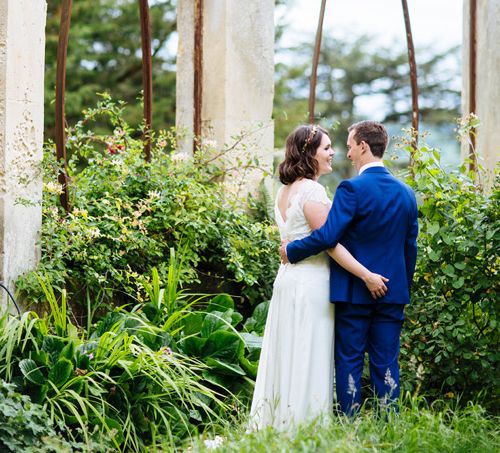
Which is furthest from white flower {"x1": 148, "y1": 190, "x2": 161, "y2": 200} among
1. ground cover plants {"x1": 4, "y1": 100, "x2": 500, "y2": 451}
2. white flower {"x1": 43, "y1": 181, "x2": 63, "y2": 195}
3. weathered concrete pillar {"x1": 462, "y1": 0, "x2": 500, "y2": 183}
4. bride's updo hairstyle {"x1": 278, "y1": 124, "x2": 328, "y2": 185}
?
weathered concrete pillar {"x1": 462, "y1": 0, "x2": 500, "y2": 183}

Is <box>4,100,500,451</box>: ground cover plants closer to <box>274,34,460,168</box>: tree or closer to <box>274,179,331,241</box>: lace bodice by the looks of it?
<box>274,179,331,241</box>: lace bodice

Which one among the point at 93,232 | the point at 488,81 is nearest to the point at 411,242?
the point at 93,232

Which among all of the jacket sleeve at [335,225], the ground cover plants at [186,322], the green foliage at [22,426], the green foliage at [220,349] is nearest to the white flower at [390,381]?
the ground cover plants at [186,322]

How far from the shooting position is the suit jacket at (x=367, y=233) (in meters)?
4.08

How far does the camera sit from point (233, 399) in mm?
4676

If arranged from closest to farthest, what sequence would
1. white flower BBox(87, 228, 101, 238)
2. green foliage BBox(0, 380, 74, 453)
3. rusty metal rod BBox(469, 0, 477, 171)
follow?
green foliage BBox(0, 380, 74, 453) < white flower BBox(87, 228, 101, 238) < rusty metal rod BBox(469, 0, 477, 171)

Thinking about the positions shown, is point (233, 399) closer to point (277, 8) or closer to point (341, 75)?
point (277, 8)

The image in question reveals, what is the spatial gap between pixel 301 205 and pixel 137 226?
1732mm

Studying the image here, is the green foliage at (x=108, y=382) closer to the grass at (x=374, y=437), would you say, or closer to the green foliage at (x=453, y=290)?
the grass at (x=374, y=437)

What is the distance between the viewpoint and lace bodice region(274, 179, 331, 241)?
4.26 metres

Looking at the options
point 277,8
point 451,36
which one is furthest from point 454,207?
point 451,36

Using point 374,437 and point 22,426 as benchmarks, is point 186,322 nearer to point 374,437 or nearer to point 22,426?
point 22,426

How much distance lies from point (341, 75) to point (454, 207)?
24202 millimetres

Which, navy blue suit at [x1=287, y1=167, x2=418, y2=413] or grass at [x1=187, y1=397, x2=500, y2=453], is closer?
grass at [x1=187, y1=397, x2=500, y2=453]
